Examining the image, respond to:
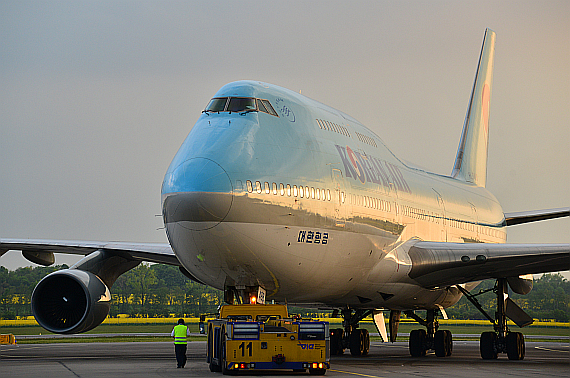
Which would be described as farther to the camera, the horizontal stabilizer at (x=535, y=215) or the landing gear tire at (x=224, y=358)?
the horizontal stabilizer at (x=535, y=215)

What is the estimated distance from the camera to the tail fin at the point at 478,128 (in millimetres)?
29344

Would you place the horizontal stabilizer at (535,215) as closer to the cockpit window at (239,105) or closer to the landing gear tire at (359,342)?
the landing gear tire at (359,342)

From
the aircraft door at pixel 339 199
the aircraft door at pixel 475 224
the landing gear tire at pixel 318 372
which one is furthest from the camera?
the aircraft door at pixel 475 224

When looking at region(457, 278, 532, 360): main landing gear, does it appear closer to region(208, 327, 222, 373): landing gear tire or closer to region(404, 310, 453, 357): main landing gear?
region(404, 310, 453, 357): main landing gear

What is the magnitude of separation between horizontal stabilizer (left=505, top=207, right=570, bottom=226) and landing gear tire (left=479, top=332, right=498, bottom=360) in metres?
6.03

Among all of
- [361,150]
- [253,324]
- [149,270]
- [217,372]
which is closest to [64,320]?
[217,372]

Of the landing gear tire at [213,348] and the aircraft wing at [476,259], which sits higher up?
the aircraft wing at [476,259]

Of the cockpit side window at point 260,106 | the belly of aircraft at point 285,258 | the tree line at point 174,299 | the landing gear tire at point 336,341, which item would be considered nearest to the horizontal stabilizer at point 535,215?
the landing gear tire at point 336,341

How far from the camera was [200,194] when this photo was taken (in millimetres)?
12070

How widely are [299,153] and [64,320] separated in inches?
Answer: 305

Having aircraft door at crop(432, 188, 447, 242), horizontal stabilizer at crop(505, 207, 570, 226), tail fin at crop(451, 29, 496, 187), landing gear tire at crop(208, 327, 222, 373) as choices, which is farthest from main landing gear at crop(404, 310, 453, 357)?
landing gear tire at crop(208, 327, 222, 373)

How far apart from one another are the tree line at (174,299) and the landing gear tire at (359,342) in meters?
22.6

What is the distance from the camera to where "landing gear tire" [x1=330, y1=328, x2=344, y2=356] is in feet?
75.8

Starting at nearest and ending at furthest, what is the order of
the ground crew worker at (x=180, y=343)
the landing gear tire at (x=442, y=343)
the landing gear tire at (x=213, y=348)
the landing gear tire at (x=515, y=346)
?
1. the landing gear tire at (x=213, y=348)
2. the ground crew worker at (x=180, y=343)
3. the landing gear tire at (x=515, y=346)
4. the landing gear tire at (x=442, y=343)
